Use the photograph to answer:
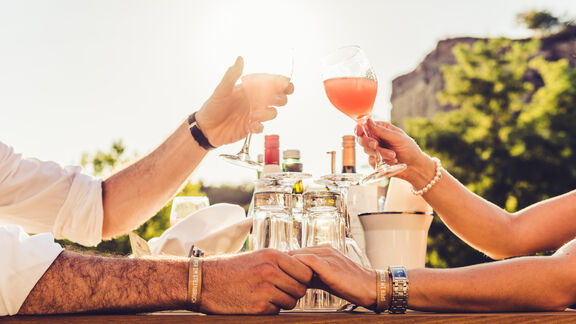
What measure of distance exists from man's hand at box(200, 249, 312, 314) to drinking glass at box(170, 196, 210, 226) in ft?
4.51

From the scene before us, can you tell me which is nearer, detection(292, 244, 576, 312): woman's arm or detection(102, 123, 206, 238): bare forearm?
detection(292, 244, 576, 312): woman's arm

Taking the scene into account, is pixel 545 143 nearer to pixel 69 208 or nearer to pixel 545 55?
pixel 545 55

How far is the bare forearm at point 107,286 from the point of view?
3.30 feet

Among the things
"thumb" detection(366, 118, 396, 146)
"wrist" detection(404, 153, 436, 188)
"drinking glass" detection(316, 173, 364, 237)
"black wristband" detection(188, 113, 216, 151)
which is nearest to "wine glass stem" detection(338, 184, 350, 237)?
"drinking glass" detection(316, 173, 364, 237)

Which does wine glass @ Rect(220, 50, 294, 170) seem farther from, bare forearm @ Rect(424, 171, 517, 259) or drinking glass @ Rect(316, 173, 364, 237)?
bare forearm @ Rect(424, 171, 517, 259)

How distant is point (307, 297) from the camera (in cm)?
130

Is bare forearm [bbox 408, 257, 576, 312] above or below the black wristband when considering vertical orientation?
below

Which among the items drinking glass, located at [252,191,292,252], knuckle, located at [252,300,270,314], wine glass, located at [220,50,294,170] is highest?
wine glass, located at [220,50,294,170]

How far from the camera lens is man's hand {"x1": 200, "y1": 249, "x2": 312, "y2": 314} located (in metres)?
1.04

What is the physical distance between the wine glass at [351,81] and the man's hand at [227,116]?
324 mm

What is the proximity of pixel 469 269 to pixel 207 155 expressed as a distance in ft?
4.75

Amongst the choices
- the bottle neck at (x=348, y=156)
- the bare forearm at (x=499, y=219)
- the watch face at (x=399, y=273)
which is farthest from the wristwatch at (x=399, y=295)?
the bare forearm at (x=499, y=219)

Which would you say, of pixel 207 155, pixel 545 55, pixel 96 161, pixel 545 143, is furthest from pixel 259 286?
pixel 545 55

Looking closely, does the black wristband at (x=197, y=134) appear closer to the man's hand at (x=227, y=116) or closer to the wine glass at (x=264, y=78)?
the man's hand at (x=227, y=116)
